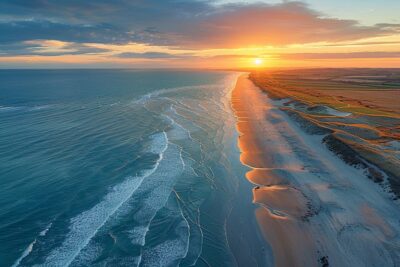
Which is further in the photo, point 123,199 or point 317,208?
point 123,199

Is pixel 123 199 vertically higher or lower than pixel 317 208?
lower

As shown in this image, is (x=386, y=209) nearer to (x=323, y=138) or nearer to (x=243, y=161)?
(x=243, y=161)

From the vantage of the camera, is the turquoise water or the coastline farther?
the coastline

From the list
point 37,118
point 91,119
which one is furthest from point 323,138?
point 37,118

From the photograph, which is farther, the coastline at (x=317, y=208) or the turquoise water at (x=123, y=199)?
the coastline at (x=317, y=208)
